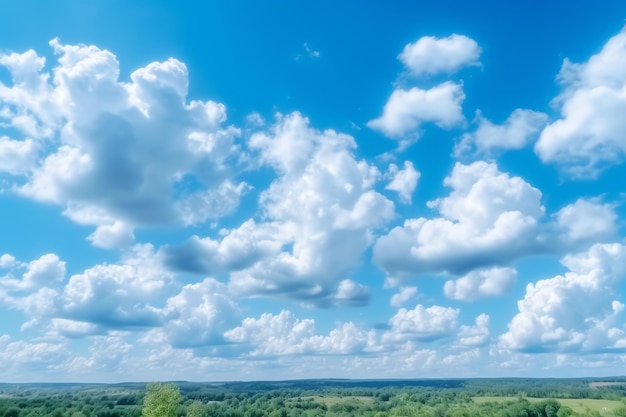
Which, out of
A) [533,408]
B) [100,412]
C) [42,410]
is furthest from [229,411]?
[533,408]

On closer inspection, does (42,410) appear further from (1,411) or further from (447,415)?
(447,415)

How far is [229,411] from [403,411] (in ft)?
157

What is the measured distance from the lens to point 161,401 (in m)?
73.0

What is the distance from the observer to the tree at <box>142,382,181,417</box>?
2837 inches

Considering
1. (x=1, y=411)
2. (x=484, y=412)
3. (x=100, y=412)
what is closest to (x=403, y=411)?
(x=484, y=412)

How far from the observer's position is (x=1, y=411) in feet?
357

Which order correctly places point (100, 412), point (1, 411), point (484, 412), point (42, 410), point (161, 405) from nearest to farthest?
point (161, 405)
point (1, 411)
point (42, 410)
point (100, 412)
point (484, 412)

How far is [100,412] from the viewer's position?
12838 centimetres

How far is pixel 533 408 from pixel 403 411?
115 feet

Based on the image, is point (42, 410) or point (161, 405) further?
point (42, 410)

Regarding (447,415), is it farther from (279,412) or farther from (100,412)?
(100,412)

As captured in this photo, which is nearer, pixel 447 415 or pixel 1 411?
pixel 1 411

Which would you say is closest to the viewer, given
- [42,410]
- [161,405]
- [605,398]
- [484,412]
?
[161,405]

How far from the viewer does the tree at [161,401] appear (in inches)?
2837
